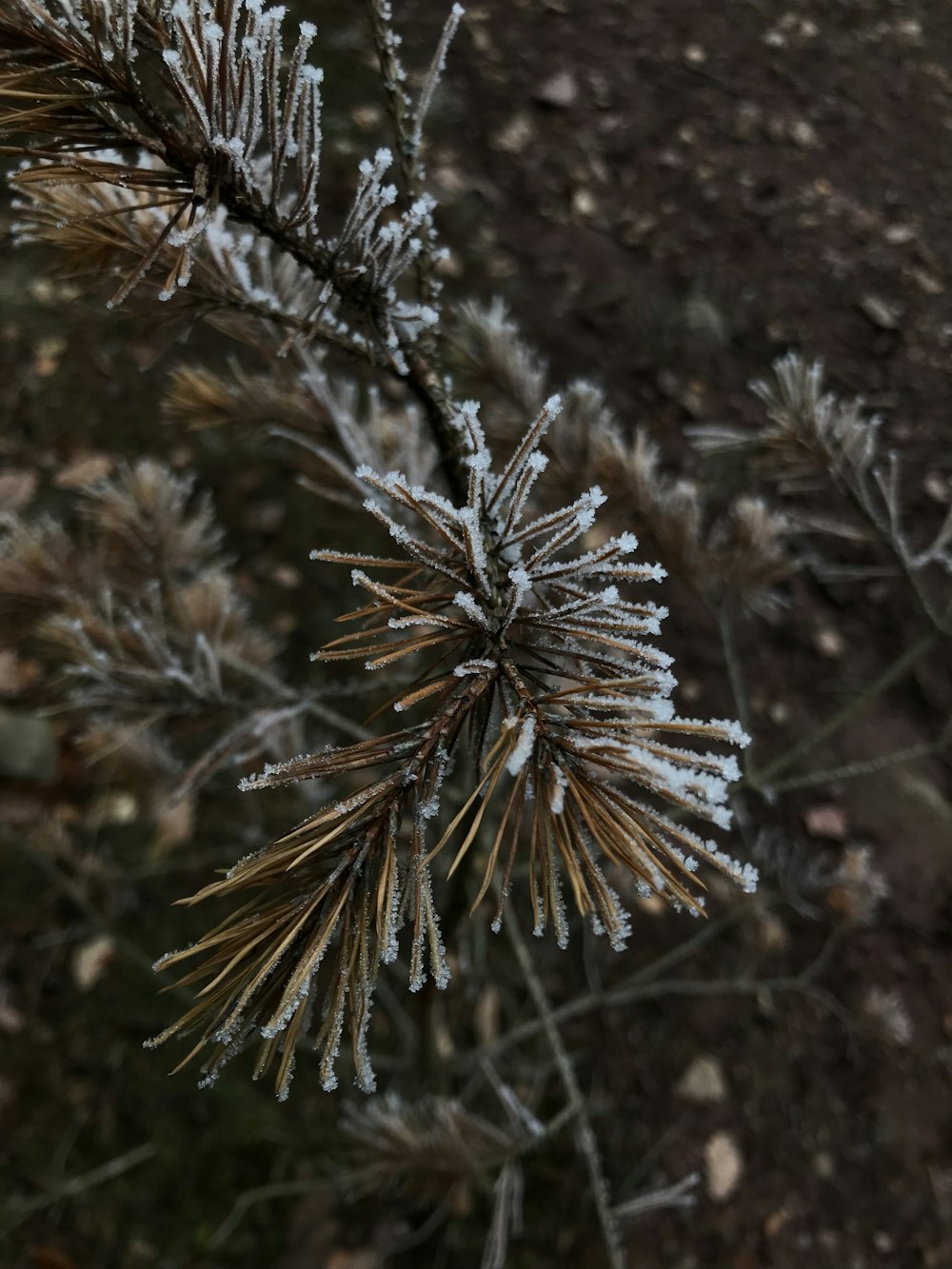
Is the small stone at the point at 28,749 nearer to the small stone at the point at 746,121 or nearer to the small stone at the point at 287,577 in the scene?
the small stone at the point at 287,577

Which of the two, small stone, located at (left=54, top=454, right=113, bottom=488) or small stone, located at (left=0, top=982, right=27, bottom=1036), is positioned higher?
small stone, located at (left=54, top=454, right=113, bottom=488)

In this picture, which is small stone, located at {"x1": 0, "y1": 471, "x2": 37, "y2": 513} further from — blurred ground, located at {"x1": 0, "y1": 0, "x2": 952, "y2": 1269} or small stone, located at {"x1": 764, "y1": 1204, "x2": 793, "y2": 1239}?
small stone, located at {"x1": 764, "y1": 1204, "x2": 793, "y2": 1239}

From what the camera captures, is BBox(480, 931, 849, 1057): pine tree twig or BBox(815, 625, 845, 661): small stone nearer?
BBox(480, 931, 849, 1057): pine tree twig

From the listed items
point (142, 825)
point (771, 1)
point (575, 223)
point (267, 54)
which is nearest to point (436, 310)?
point (267, 54)

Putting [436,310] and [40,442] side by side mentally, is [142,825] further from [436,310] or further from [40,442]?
[436,310]

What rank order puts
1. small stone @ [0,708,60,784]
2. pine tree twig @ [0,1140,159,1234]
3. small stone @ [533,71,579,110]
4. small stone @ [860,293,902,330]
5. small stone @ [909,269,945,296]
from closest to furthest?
pine tree twig @ [0,1140,159,1234], small stone @ [0,708,60,784], small stone @ [909,269,945,296], small stone @ [860,293,902,330], small stone @ [533,71,579,110]

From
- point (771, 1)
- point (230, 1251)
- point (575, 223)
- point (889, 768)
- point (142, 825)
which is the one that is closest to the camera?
point (230, 1251)

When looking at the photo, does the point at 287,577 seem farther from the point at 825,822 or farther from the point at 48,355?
the point at 825,822

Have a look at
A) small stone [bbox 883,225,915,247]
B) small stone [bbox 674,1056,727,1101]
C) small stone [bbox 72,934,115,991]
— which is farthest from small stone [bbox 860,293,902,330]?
small stone [bbox 72,934,115,991]

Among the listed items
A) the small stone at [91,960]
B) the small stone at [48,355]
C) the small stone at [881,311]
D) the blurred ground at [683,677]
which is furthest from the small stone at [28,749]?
the small stone at [881,311]
